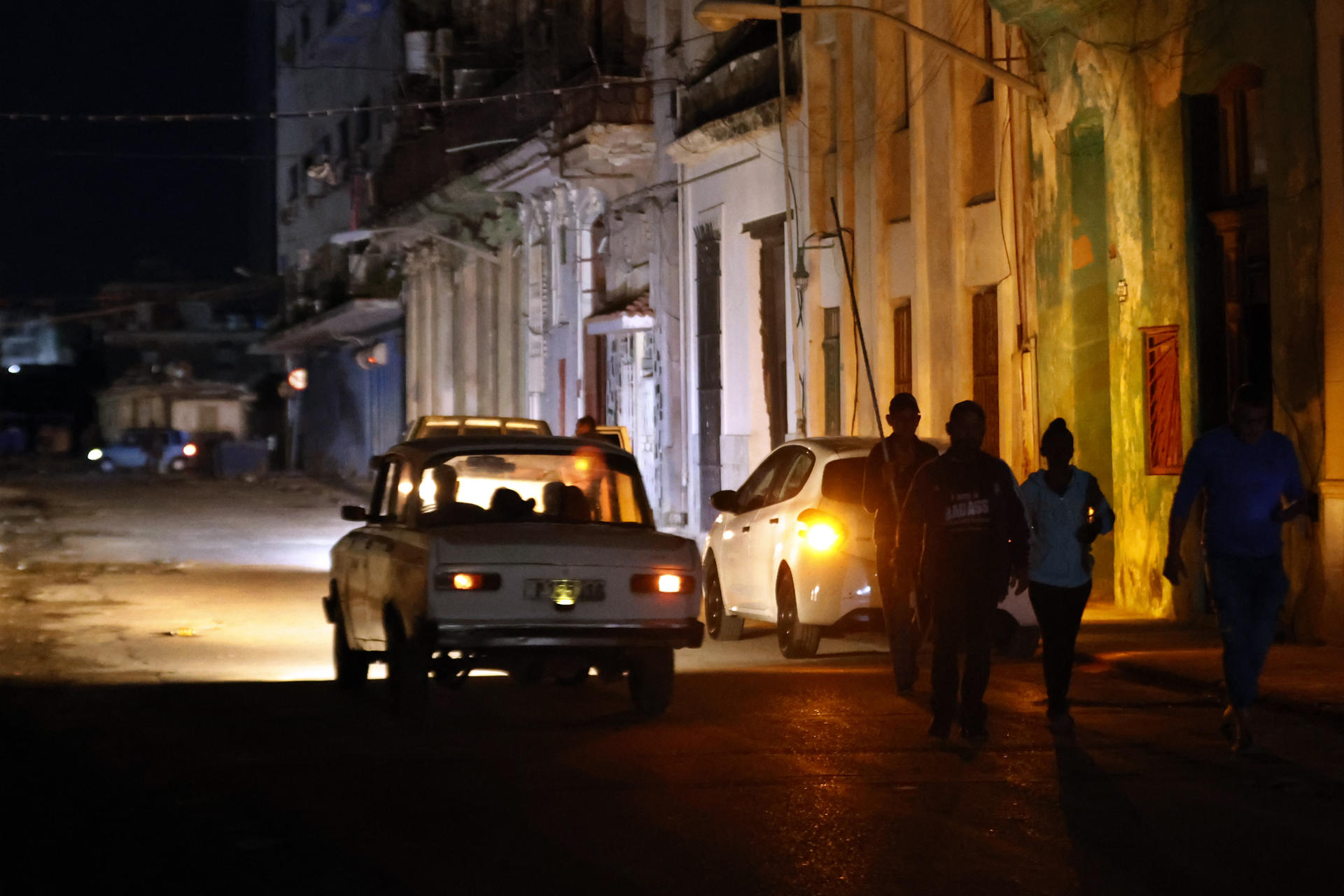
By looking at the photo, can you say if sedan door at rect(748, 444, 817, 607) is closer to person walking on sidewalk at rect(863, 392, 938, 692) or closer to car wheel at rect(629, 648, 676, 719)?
person walking on sidewalk at rect(863, 392, 938, 692)

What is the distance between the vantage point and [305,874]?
680cm

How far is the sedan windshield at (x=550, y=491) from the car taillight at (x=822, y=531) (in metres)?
2.26

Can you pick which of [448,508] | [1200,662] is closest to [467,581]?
[448,508]

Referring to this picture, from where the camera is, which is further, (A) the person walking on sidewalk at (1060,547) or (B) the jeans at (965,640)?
(A) the person walking on sidewalk at (1060,547)

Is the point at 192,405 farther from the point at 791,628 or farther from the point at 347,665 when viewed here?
the point at 347,665

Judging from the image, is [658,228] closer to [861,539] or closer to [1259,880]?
[861,539]

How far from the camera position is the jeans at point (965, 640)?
381 inches

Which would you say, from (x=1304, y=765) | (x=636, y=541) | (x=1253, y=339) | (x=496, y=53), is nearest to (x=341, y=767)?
(x=636, y=541)

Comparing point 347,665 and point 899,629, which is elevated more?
point 899,629

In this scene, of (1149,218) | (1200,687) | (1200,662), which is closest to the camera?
(1200,687)

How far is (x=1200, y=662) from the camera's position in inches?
519

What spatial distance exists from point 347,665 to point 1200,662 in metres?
5.64

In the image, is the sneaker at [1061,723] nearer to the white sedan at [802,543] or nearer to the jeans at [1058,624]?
the jeans at [1058,624]

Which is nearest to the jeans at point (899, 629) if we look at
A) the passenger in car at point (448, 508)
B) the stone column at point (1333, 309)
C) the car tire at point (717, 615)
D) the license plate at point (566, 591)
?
the license plate at point (566, 591)
